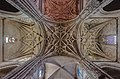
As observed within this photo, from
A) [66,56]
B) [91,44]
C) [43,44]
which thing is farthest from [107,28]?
[43,44]

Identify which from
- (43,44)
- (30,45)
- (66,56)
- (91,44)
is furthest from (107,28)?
(30,45)

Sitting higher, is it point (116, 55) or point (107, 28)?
point (107, 28)

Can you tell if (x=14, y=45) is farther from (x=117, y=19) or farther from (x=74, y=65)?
(x=117, y=19)

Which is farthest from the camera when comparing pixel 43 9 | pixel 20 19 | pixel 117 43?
pixel 43 9

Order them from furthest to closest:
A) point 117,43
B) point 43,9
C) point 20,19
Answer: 1. point 43,9
2. point 20,19
3. point 117,43

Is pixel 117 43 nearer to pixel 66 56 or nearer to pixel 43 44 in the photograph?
pixel 66 56

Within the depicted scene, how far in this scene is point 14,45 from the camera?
12734 millimetres

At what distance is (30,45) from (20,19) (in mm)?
1966

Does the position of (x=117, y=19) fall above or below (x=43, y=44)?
above

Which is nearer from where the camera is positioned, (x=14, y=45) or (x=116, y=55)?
(x=116, y=55)

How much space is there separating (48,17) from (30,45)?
7.10 feet

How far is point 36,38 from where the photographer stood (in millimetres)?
13336

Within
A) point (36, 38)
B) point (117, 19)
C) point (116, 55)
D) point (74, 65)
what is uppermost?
point (117, 19)

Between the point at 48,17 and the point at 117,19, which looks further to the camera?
the point at 48,17
